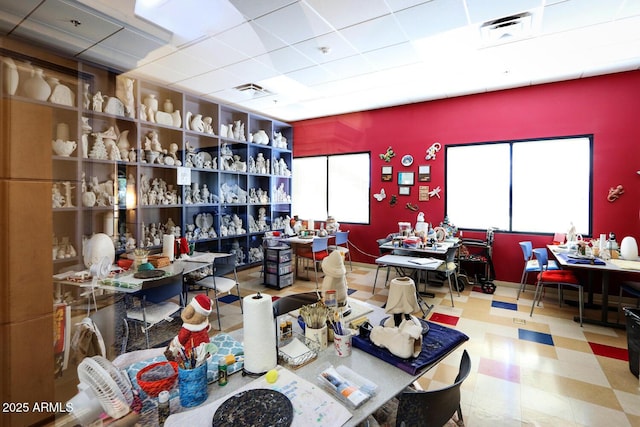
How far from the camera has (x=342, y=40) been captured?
3.37 metres

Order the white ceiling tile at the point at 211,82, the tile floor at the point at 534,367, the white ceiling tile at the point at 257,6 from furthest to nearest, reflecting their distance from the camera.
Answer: the white ceiling tile at the point at 211,82, the white ceiling tile at the point at 257,6, the tile floor at the point at 534,367

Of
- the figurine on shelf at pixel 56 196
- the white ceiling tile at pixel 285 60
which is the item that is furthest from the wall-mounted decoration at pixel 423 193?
the figurine on shelf at pixel 56 196

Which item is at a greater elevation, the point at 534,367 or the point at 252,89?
the point at 252,89

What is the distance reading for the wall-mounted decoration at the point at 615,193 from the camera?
417 centimetres

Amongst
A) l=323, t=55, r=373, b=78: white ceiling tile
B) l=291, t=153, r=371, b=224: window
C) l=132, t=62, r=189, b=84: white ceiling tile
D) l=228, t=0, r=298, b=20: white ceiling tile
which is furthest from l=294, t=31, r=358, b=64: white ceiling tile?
l=291, t=153, r=371, b=224: window

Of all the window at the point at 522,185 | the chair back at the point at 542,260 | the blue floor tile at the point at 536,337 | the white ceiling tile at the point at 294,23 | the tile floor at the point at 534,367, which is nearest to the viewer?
the tile floor at the point at 534,367

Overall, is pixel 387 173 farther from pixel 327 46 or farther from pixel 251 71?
pixel 251 71

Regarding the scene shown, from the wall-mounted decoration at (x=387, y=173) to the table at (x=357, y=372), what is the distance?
483 centimetres

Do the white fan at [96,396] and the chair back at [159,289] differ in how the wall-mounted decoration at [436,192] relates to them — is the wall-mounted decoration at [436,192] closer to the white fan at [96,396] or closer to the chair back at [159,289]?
the chair back at [159,289]

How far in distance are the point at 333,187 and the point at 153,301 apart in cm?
462

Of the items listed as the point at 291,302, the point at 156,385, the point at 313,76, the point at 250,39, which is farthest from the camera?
the point at 313,76

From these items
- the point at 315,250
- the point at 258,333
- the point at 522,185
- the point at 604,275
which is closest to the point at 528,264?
the point at 604,275

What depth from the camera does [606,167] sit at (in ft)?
14.0

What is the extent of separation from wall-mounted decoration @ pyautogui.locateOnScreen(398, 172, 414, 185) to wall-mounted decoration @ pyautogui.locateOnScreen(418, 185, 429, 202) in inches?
8.4
